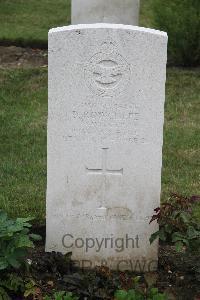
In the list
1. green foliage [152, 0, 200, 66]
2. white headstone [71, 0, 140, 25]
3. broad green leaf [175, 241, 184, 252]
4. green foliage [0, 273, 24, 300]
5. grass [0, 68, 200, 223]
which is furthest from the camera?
green foliage [152, 0, 200, 66]

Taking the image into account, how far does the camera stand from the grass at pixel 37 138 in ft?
19.9

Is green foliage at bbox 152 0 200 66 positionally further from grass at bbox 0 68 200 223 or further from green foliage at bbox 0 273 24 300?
green foliage at bbox 0 273 24 300

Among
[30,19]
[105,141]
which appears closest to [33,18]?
[30,19]

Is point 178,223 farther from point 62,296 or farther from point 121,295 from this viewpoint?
point 62,296

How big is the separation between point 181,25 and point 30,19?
393 centimetres

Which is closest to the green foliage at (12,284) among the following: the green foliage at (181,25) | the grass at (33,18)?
the green foliage at (181,25)

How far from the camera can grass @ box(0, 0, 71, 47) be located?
12.1 metres

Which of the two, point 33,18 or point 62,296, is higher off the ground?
point 33,18

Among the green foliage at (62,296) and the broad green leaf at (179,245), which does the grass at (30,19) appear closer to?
the broad green leaf at (179,245)

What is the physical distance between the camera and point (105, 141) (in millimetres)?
4613

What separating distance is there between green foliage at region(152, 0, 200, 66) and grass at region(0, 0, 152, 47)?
6.57 ft

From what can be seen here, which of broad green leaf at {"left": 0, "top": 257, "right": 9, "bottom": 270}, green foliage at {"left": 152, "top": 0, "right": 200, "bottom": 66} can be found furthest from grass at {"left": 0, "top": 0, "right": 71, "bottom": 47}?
broad green leaf at {"left": 0, "top": 257, "right": 9, "bottom": 270}

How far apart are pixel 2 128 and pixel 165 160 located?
Result: 1.90m

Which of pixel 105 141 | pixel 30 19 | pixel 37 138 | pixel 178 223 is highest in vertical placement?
pixel 30 19
